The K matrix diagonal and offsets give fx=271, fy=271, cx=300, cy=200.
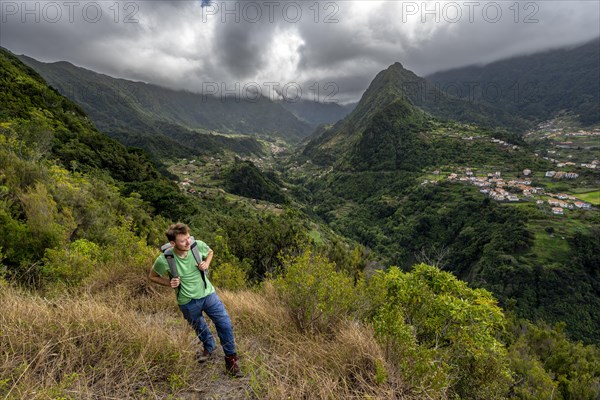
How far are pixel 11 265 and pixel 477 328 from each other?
A: 8797 millimetres

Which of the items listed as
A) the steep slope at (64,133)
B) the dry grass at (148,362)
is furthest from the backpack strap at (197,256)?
the steep slope at (64,133)

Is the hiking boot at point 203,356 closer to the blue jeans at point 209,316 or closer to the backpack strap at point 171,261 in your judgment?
the blue jeans at point 209,316

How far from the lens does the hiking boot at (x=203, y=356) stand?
11.0 ft

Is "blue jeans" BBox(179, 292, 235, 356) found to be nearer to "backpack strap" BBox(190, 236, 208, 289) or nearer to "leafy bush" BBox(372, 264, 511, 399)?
"backpack strap" BBox(190, 236, 208, 289)

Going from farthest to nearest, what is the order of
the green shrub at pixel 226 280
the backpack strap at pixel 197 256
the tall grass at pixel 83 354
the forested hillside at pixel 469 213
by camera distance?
the forested hillside at pixel 469 213 → the green shrub at pixel 226 280 → the backpack strap at pixel 197 256 → the tall grass at pixel 83 354

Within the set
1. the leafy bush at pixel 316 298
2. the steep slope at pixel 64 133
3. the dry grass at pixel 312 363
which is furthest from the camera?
the steep slope at pixel 64 133

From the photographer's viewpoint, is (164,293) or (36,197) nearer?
(164,293)

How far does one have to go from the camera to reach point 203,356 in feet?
11.3

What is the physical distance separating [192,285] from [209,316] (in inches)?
17.9

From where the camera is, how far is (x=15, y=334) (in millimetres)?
2639

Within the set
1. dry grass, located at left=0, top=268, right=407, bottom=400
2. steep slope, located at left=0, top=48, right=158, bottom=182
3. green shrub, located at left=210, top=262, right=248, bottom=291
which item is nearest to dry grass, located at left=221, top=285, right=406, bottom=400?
dry grass, located at left=0, top=268, right=407, bottom=400

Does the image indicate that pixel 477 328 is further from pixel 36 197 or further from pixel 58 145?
pixel 58 145

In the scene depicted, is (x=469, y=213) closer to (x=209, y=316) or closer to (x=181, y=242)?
(x=209, y=316)

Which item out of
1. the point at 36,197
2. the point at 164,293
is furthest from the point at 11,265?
the point at 164,293
